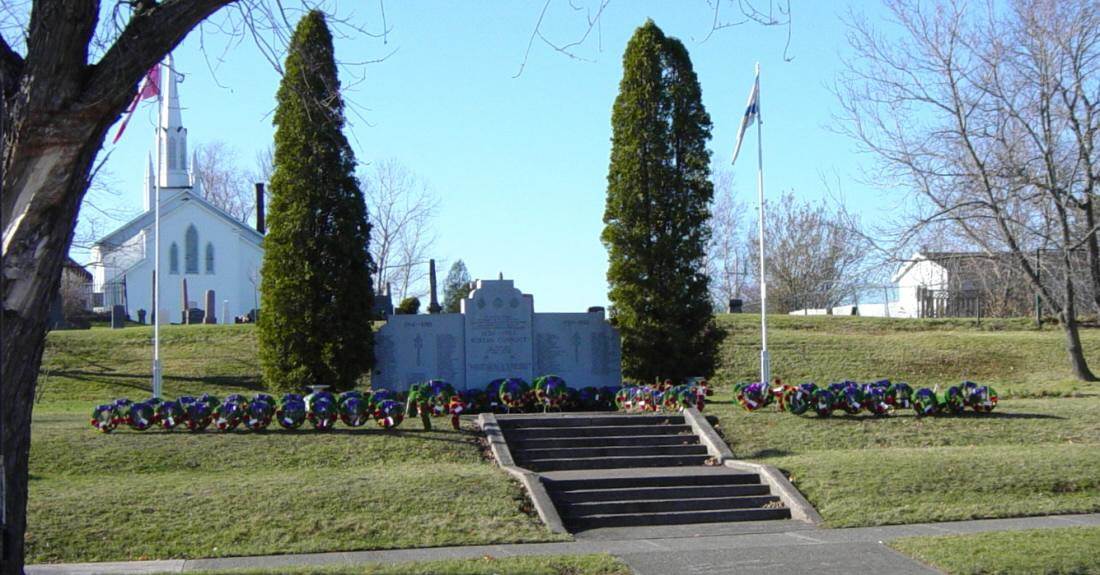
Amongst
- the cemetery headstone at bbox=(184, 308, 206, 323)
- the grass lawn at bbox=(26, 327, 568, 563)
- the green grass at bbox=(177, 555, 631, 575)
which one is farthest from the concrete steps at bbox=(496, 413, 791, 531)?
the cemetery headstone at bbox=(184, 308, 206, 323)

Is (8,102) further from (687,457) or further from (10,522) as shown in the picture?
(687,457)

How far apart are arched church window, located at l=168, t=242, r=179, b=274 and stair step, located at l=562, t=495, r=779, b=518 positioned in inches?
2070

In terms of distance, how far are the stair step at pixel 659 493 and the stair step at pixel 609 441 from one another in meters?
2.32

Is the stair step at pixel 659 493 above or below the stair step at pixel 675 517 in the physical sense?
above

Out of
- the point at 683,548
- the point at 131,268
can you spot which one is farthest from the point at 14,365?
the point at 131,268

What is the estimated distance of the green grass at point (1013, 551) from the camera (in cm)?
1035

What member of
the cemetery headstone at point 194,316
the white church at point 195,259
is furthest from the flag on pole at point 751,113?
the white church at point 195,259

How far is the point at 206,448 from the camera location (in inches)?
607

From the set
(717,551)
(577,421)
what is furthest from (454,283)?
(717,551)

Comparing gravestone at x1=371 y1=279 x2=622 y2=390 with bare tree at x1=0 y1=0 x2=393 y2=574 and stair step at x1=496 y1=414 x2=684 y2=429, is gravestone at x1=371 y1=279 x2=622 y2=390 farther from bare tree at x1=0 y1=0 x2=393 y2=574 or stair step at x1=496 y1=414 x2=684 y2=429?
bare tree at x1=0 y1=0 x2=393 y2=574

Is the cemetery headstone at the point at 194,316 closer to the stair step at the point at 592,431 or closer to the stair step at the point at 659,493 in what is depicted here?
the stair step at the point at 592,431

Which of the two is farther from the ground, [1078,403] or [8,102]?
[8,102]

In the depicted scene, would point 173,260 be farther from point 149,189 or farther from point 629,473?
point 629,473

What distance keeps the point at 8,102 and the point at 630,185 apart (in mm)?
16630
